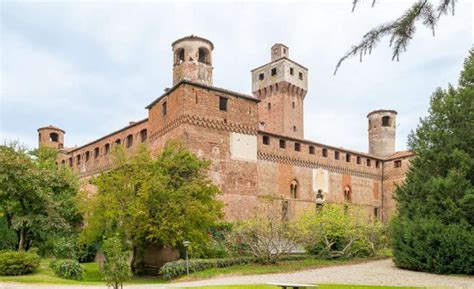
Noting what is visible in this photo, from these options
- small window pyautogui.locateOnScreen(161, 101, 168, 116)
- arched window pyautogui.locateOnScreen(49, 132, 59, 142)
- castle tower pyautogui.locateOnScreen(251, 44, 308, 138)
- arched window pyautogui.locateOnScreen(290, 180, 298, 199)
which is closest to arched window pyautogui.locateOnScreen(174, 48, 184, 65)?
small window pyautogui.locateOnScreen(161, 101, 168, 116)

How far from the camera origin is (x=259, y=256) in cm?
2155

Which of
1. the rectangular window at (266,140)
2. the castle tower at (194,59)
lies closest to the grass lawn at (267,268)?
the rectangular window at (266,140)

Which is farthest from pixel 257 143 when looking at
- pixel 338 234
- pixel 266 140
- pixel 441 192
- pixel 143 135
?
pixel 441 192

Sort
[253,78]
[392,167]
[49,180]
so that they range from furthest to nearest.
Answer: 1. [253,78]
2. [392,167]
3. [49,180]

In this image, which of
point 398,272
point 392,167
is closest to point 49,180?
point 398,272

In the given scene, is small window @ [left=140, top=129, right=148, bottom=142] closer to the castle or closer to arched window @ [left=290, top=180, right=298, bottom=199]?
the castle

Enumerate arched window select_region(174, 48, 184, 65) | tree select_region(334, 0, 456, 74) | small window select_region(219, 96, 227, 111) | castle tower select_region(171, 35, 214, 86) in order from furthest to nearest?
arched window select_region(174, 48, 184, 65), castle tower select_region(171, 35, 214, 86), small window select_region(219, 96, 227, 111), tree select_region(334, 0, 456, 74)

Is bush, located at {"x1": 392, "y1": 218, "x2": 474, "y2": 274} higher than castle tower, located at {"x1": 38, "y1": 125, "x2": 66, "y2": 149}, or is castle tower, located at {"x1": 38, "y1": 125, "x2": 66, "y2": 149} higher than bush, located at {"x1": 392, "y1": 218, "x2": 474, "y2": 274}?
Result: castle tower, located at {"x1": 38, "y1": 125, "x2": 66, "y2": 149}

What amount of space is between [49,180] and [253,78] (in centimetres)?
3112

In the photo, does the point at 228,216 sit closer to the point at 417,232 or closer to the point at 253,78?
the point at 417,232

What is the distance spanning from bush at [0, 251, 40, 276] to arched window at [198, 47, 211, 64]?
637 inches

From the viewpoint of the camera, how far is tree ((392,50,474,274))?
18484 mm

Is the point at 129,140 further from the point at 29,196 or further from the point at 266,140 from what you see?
the point at 29,196

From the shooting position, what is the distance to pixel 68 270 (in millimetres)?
19094
